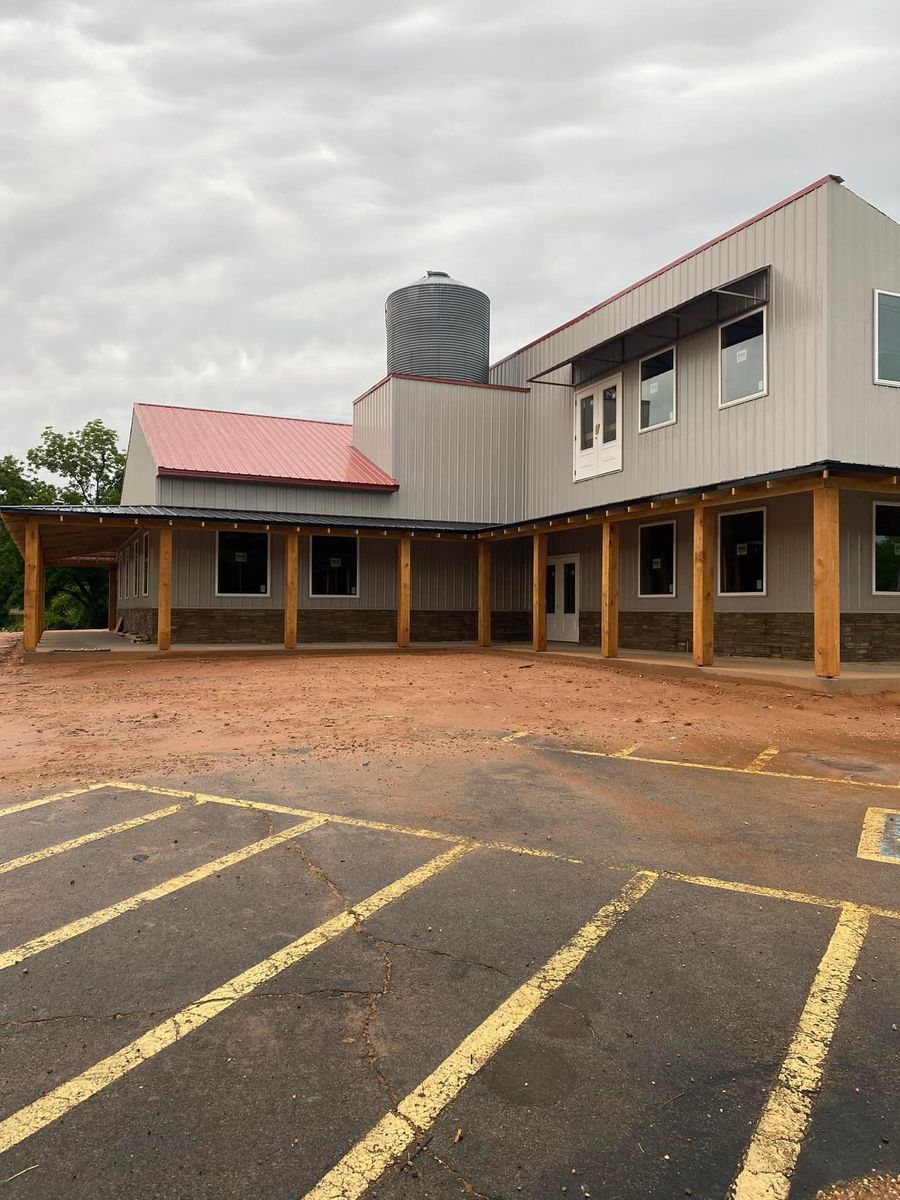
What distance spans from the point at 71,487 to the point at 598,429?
35.2m

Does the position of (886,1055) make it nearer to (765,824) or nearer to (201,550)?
(765,824)

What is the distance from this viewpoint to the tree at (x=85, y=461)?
4259 cm

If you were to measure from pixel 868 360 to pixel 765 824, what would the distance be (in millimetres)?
10676

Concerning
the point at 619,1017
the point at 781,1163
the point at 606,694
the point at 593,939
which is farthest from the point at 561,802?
the point at 606,694

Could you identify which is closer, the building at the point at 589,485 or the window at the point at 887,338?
the building at the point at 589,485

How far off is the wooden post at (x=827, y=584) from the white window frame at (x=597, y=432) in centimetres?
657

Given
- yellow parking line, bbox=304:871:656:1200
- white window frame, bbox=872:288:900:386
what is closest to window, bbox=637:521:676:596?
white window frame, bbox=872:288:900:386

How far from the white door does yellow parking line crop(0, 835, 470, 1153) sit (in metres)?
16.2

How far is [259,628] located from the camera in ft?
61.2

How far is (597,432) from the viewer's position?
18.1 m

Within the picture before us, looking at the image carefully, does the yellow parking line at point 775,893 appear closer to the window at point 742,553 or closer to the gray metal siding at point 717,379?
the gray metal siding at point 717,379

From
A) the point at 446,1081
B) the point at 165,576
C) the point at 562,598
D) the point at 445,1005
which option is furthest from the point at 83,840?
the point at 562,598

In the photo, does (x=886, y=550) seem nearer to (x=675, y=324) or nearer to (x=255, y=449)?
(x=675, y=324)

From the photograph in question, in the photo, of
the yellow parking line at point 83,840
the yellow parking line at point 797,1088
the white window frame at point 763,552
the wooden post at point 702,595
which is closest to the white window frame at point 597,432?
the white window frame at point 763,552
